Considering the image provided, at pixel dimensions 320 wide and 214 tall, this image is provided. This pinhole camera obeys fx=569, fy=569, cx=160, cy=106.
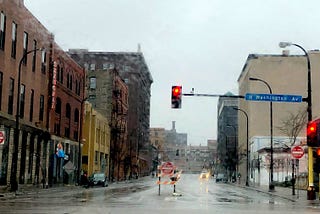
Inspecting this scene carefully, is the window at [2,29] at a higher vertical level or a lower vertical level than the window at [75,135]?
higher

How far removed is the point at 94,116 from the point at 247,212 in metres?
63.8

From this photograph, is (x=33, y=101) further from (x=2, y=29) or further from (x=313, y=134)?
(x=313, y=134)

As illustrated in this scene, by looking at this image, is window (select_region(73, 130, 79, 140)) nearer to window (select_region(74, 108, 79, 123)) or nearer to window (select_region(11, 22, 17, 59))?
window (select_region(74, 108, 79, 123))

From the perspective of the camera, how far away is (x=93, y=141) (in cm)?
8569

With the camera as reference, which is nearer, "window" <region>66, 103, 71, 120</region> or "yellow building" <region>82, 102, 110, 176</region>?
"window" <region>66, 103, 71, 120</region>

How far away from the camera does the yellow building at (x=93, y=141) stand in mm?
83000

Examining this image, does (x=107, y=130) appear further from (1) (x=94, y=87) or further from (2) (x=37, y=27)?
(2) (x=37, y=27)

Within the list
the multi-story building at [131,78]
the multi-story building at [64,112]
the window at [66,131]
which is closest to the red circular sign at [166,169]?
the multi-story building at [64,112]

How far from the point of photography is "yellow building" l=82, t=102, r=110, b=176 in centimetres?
8300

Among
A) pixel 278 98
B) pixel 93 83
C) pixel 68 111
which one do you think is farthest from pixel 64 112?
pixel 278 98

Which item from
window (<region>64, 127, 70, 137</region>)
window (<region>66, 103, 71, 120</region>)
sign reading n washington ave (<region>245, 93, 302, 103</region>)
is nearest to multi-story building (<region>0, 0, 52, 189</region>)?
window (<region>64, 127, 70, 137</region>)

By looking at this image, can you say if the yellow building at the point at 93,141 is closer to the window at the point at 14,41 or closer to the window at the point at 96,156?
the window at the point at 96,156

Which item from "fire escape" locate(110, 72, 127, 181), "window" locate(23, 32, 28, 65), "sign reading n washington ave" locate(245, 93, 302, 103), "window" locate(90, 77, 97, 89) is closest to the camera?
"sign reading n washington ave" locate(245, 93, 302, 103)

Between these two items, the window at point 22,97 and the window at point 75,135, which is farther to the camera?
the window at point 75,135
